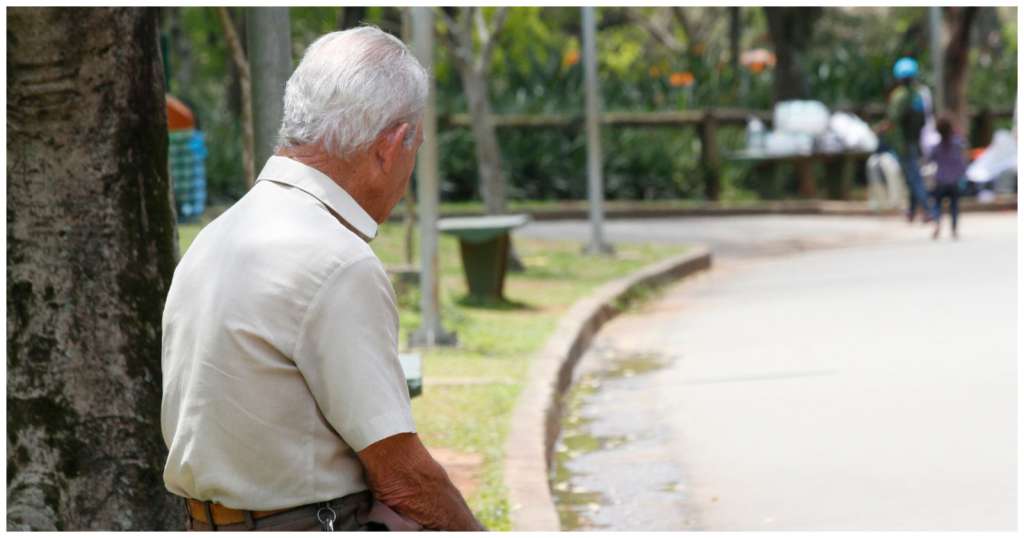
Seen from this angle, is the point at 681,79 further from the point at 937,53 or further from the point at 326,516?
the point at 326,516

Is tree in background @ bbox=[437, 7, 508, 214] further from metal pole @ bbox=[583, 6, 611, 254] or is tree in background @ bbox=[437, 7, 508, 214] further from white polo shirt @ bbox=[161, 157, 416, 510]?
white polo shirt @ bbox=[161, 157, 416, 510]

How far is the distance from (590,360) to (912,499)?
437 cm

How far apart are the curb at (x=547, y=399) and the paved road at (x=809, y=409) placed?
5.8 inches

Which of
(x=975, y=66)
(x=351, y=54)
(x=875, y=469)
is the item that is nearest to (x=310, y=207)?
(x=351, y=54)

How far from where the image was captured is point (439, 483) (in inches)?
111

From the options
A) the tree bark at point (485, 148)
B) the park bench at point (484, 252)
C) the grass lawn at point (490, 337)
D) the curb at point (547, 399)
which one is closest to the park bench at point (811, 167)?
the grass lawn at point (490, 337)

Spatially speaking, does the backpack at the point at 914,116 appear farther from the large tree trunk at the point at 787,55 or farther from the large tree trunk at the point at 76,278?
the large tree trunk at the point at 76,278

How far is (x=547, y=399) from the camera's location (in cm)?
793

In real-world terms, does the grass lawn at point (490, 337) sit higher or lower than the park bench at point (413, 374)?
lower

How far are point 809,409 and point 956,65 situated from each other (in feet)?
56.1

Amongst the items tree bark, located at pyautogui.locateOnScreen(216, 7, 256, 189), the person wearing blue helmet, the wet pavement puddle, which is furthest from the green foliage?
tree bark, located at pyautogui.locateOnScreen(216, 7, 256, 189)

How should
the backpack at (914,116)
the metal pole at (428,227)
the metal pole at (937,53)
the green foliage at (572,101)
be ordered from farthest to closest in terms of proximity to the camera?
1. the metal pole at (937,53)
2. the green foliage at (572,101)
3. the backpack at (914,116)
4. the metal pole at (428,227)

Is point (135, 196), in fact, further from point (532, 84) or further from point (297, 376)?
point (532, 84)

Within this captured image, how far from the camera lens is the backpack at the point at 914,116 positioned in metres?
19.9
